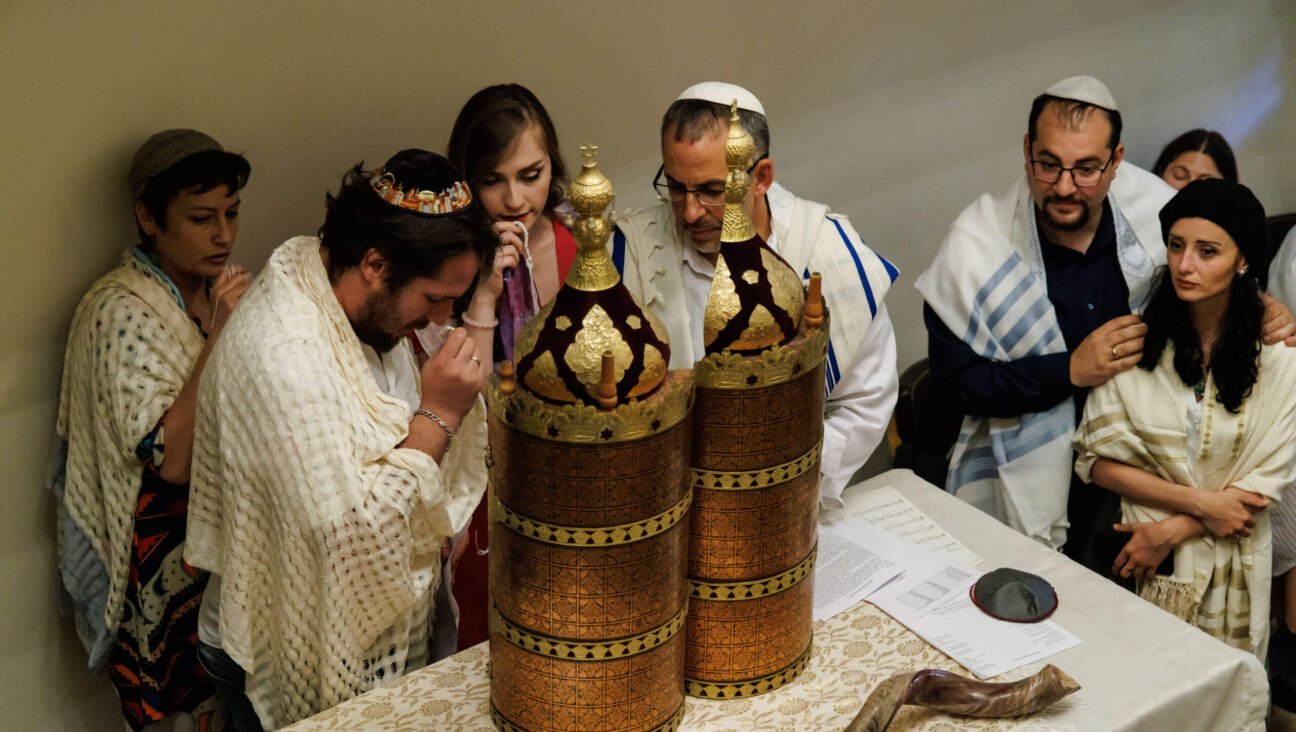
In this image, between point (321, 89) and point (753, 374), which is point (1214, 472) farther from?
point (321, 89)

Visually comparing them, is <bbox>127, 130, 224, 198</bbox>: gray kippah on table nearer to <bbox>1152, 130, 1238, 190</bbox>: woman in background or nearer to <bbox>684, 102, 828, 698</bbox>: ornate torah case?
<bbox>684, 102, 828, 698</bbox>: ornate torah case

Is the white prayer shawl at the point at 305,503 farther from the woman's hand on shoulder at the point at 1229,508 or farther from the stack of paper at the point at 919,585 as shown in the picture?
the woman's hand on shoulder at the point at 1229,508

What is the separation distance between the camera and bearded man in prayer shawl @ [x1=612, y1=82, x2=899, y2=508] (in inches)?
117

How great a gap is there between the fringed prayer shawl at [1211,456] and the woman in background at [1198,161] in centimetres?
154

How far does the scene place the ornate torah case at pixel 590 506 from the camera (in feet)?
5.90

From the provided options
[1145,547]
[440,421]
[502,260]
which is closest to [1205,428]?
[1145,547]

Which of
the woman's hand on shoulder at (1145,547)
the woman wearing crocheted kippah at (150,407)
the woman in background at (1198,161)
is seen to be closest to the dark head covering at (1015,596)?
the woman's hand on shoulder at (1145,547)

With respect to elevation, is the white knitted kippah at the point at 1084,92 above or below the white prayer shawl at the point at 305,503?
above

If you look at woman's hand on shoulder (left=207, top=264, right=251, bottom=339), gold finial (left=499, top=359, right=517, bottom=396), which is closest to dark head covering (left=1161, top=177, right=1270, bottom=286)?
gold finial (left=499, top=359, right=517, bottom=396)

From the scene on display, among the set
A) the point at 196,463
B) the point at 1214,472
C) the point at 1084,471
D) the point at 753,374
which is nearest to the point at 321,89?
the point at 196,463

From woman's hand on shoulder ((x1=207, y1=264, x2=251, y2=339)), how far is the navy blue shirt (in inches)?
78.4

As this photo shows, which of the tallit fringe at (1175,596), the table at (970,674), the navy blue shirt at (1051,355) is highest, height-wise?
the navy blue shirt at (1051,355)

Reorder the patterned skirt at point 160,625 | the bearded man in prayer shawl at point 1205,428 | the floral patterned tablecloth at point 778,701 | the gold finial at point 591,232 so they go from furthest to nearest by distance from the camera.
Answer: the bearded man in prayer shawl at point 1205,428
the patterned skirt at point 160,625
the floral patterned tablecloth at point 778,701
the gold finial at point 591,232

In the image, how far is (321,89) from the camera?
3.27 meters
